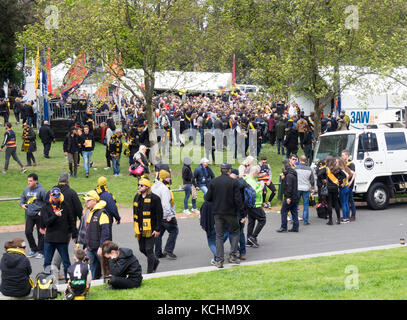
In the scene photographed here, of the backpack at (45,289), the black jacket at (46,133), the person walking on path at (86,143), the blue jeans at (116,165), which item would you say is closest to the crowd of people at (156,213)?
the backpack at (45,289)

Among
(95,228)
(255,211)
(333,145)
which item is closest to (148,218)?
(95,228)

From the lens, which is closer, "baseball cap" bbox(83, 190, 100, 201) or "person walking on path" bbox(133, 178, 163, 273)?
"baseball cap" bbox(83, 190, 100, 201)

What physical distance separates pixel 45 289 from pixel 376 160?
11478 millimetres

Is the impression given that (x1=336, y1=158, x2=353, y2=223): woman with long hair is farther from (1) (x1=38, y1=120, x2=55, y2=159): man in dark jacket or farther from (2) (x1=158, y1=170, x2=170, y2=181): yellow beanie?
(1) (x1=38, y1=120, x2=55, y2=159): man in dark jacket

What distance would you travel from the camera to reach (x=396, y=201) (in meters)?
19.0

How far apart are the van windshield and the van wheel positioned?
3.76ft

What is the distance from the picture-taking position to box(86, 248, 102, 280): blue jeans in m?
10.4

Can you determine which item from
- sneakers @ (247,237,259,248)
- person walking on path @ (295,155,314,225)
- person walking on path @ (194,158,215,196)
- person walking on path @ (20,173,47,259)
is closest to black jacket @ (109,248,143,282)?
person walking on path @ (20,173,47,259)

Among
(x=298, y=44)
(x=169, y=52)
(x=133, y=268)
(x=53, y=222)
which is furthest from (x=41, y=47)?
(x=133, y=268)

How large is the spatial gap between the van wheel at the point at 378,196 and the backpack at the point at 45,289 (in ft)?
36.2
